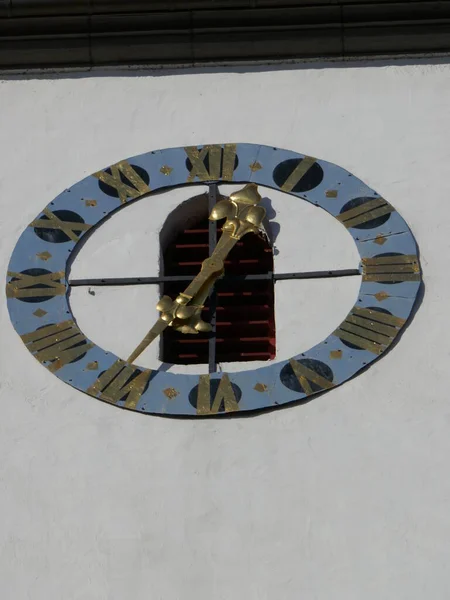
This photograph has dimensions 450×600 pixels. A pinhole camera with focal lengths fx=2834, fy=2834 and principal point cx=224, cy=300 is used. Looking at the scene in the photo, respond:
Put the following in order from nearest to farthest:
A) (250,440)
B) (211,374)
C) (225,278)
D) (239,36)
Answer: (250,440) → (211,374) → (225,278) → (239,36)

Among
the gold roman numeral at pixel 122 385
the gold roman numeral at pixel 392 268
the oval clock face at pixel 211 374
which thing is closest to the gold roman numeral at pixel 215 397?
the oval clock face at pixel 211 374

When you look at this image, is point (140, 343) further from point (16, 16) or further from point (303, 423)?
point (16, 16)

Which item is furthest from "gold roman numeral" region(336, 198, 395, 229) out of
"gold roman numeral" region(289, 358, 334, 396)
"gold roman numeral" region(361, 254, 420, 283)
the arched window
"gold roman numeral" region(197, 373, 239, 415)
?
"gold roman numeral" region(197, 373, 239, 415)

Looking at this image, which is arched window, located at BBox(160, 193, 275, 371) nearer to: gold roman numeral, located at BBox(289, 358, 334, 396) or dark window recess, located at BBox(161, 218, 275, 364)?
dark window recess, located at BBox(161, 218, 275, 364)

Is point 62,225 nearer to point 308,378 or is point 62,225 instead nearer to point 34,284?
point 34,284

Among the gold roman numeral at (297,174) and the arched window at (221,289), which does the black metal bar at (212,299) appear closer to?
the arched window at (221,289)

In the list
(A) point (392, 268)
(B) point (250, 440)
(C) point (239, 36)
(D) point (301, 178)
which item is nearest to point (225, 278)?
(D) point (301, 178)

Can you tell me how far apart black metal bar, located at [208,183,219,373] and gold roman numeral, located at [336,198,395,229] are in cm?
41

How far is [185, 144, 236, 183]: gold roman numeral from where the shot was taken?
8.95m

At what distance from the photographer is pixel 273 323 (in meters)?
8.80

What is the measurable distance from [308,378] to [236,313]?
55 centimetres

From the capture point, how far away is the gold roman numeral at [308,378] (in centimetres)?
831

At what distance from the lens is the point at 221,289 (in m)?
8.83

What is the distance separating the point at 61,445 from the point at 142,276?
68 centimetres
